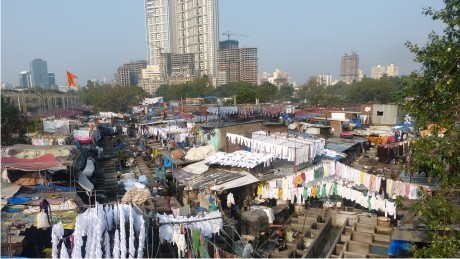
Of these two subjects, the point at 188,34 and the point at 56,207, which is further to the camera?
the point at 188,34

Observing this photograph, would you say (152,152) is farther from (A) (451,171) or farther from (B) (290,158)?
(A) (451,171)

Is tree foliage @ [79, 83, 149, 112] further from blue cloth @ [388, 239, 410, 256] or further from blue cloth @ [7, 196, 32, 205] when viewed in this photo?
blue cloth @ [388, 239, 410, 256]

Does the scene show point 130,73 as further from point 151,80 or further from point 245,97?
point 245,97

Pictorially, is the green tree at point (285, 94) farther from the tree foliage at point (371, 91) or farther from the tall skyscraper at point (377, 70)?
the tall skyscraper at point (377, 70)

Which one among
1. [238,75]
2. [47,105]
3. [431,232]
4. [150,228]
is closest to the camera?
[431,232]

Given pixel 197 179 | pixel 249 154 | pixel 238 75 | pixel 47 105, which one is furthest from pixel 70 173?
pixel 238 75

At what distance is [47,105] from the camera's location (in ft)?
236

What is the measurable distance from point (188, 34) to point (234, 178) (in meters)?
114

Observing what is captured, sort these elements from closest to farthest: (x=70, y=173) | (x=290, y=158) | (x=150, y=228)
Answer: (x=150, y=228) → (x=70, y=173) → (x=290, y=158)

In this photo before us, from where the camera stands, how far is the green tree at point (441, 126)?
5.41m

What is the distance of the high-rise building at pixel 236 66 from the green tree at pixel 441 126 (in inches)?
4451

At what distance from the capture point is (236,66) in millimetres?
120375

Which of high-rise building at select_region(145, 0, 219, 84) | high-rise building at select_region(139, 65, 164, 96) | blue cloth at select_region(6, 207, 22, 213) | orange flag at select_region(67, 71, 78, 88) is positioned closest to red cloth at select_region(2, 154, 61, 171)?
blue cloth at select_region(6, 207, 22, 213)

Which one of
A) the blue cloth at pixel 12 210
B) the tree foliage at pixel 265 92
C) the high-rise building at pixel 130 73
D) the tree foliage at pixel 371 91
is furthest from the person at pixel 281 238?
the high-rise building at pixel 130 73
